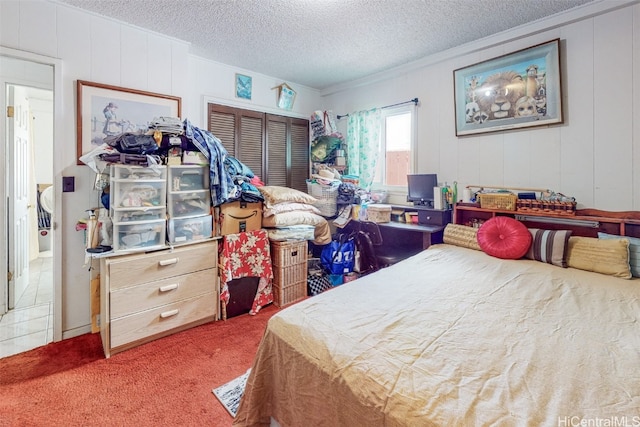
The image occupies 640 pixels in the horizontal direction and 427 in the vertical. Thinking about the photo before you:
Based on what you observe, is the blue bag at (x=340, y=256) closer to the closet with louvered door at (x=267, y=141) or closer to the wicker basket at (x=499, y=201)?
the closet with louvered door at (x=267, y=141)

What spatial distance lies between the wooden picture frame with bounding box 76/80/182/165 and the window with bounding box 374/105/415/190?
2489mm

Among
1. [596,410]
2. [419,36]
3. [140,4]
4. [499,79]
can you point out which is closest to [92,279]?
[140,4]

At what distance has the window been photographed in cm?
357

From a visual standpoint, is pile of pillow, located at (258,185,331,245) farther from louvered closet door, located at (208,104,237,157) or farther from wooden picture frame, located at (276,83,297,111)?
wooden picture frame, located at (276,83,297,111)

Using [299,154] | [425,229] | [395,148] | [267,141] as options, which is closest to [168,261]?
[267,141]

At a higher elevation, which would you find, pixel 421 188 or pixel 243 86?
pixel 243 86

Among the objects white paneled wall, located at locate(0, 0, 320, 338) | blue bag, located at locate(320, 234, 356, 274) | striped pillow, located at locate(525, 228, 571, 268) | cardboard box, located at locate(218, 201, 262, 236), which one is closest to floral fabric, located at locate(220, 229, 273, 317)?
cardboard box, located at locate(218, 201, 262, 236)

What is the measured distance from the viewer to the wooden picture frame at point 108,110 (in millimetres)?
2400

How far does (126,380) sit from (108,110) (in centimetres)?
209

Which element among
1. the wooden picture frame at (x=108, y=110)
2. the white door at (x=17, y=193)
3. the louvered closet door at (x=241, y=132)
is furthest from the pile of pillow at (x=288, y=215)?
the white door at (x=17, y=193)

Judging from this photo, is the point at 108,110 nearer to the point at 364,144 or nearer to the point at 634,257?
the point at 364,144

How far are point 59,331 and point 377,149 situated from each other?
3.56 metres

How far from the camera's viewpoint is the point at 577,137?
2418 mm

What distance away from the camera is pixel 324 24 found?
2531 millimetres
